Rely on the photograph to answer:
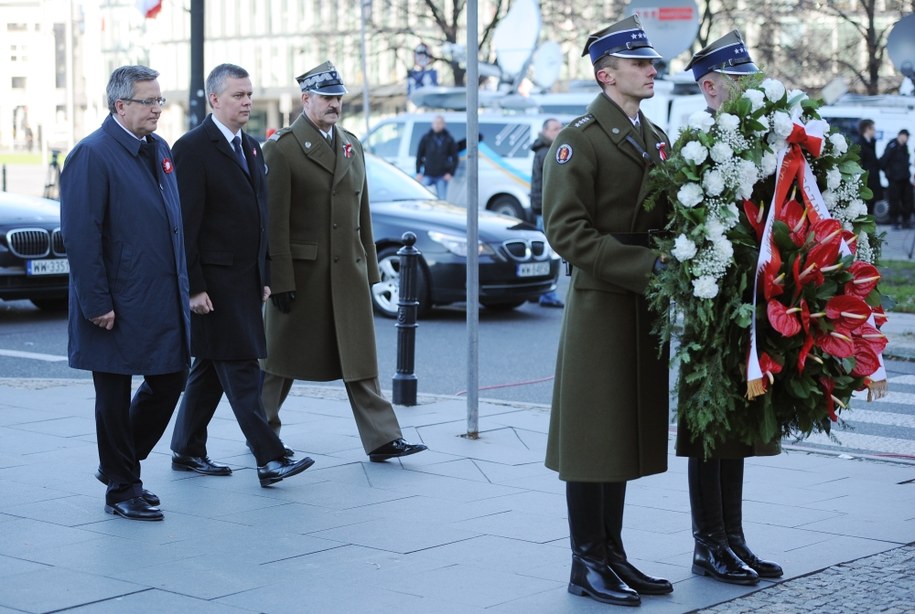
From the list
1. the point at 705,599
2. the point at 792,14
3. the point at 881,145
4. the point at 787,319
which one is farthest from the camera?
the point at 792,14

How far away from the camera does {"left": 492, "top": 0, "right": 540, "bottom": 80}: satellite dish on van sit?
26.7 m

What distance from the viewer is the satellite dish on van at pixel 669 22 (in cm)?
2220

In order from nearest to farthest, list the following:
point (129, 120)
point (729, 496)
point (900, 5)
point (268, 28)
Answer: point (729, 496) → point (129, 120) → point (900, 5) → point (268, 28)

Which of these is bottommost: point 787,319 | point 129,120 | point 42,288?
point 42,288

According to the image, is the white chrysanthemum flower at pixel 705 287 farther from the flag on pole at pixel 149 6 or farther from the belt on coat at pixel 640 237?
the flag on pole at pixel 149 6

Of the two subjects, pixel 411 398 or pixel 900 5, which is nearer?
pixel 411 398

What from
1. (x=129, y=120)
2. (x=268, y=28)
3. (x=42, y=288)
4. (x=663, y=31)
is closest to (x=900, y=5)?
(x=663, y=31)

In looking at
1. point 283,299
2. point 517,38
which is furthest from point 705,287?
point 517,38

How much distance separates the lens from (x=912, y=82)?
28781 millimetres

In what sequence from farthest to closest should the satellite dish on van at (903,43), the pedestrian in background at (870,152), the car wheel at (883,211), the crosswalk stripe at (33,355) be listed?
the car wheel at (883,211)
the satellite dish on van at (903,43)
the pedestrian in background at (870,152)
the crosswalk stripe at (33,355)

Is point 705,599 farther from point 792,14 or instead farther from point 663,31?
point 792,14

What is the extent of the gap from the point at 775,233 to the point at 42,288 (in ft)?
33.7

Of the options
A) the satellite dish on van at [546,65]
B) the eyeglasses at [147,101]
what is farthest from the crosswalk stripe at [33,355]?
the satellite dish on van at [546,65]

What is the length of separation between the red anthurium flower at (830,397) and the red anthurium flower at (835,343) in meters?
0.10
